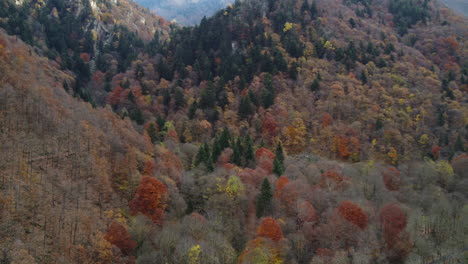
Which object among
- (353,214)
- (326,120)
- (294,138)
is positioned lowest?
(353,214)

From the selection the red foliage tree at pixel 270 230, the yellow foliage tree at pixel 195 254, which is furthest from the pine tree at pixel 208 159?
the yellow foliage tree at pixel 195 254

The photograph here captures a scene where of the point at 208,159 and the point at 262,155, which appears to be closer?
the point at 208,159

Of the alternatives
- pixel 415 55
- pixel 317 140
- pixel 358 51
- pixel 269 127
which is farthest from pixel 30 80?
pixel 415 55

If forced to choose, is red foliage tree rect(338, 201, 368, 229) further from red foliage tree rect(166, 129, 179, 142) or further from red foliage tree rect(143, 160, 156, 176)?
red foliage tree rect(166, 129, 179, 142)

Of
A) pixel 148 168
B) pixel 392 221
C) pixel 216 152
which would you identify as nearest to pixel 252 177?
pixel 216 152

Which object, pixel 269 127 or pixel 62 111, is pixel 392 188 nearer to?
pixel 269 127

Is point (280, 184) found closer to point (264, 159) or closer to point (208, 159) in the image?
point (264, 159)

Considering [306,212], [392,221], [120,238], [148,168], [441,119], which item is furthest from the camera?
[441,119]
